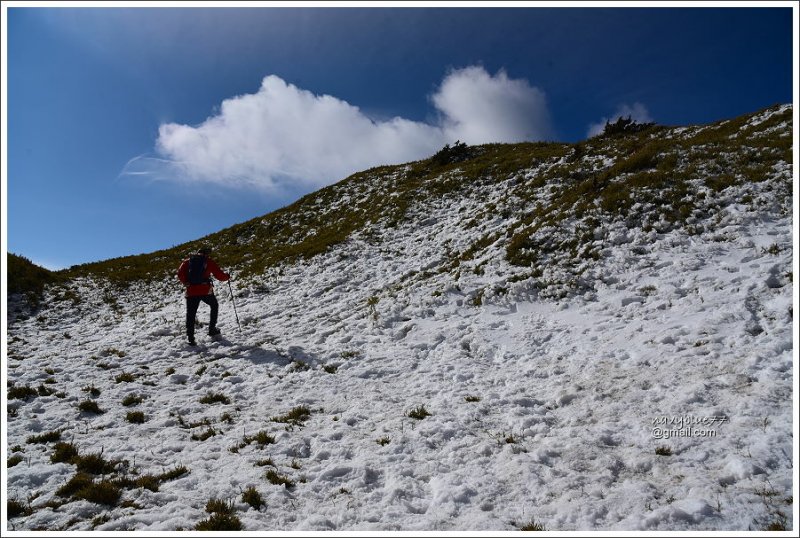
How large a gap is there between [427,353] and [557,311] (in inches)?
153

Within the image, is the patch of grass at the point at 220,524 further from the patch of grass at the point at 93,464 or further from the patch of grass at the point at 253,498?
the patch of grass at the point at 93,464

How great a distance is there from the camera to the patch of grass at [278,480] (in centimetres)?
603

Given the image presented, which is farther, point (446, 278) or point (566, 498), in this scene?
point (446, 278)

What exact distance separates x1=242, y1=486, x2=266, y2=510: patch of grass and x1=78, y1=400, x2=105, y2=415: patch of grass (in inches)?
204

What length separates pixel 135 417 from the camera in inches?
328

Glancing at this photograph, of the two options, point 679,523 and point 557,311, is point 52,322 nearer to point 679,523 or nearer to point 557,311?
point 557,311

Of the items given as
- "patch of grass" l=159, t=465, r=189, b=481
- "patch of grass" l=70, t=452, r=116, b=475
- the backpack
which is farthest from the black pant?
"patch of grass" l=159, t=465, r=189, b=481

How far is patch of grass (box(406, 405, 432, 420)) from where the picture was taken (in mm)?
7863

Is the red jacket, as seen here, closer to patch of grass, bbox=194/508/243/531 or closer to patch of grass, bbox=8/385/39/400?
patch of grass, bbox=8/385/39/400

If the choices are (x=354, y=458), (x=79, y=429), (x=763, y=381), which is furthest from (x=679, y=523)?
(x=79, y=429)

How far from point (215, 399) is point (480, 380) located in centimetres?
611

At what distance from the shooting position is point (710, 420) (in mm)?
6324

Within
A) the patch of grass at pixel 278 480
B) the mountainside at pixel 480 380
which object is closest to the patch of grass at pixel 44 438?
the mountainside at pixel 480 380

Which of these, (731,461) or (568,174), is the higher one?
(568,174)
